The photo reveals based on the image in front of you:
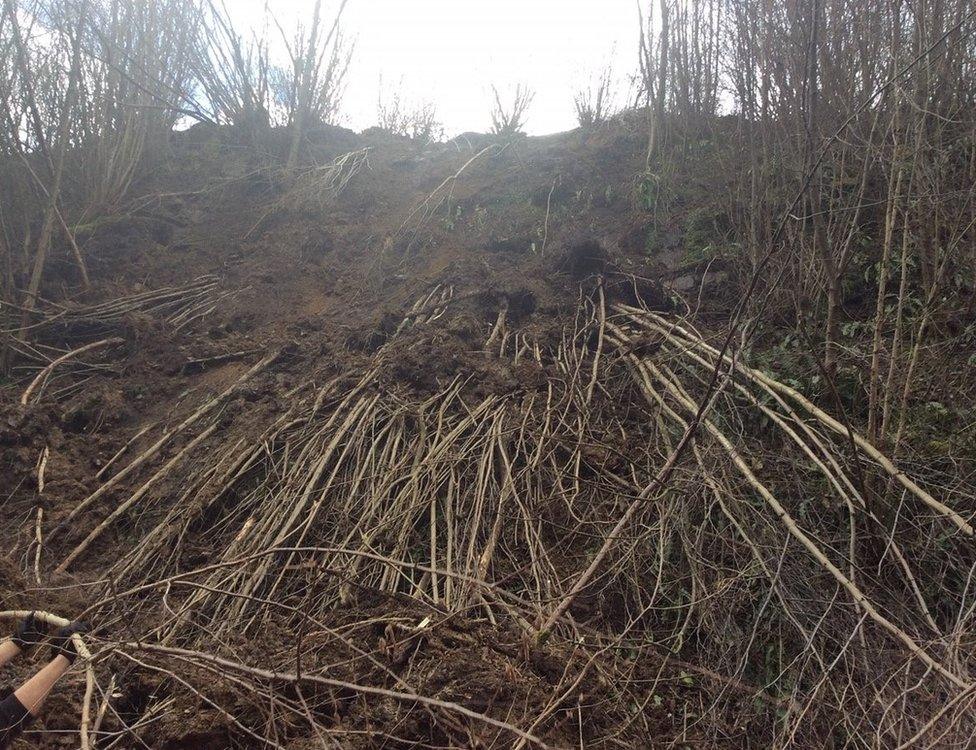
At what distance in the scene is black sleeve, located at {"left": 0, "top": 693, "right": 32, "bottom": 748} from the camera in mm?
1811

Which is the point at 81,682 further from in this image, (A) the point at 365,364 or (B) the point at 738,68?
(B) the point at 738,68

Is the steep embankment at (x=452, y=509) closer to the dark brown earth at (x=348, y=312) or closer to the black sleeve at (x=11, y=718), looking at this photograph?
the dark brown earth at (x=348, y=312)

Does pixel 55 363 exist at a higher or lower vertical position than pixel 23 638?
higher

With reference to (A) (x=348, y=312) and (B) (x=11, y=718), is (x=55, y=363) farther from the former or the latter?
(B) (x=11, y=718)

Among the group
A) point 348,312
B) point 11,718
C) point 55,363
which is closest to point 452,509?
point 11,718

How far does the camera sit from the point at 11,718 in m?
1.83

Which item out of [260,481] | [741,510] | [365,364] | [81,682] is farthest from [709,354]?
[81,682]

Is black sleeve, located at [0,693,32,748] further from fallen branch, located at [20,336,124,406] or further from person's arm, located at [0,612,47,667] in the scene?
fallen branch, located at [20,336,124,406]

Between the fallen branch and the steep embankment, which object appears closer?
the steep embankment

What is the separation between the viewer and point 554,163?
24.0 feet

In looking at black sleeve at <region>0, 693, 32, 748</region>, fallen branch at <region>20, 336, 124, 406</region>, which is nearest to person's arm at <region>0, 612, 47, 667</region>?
black sleeve at <region>0, 693, 32, 748</region>

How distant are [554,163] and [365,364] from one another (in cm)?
390

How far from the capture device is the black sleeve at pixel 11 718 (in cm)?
181

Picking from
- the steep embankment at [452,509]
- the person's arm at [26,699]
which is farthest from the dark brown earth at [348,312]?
the person's arm at [26,699]
